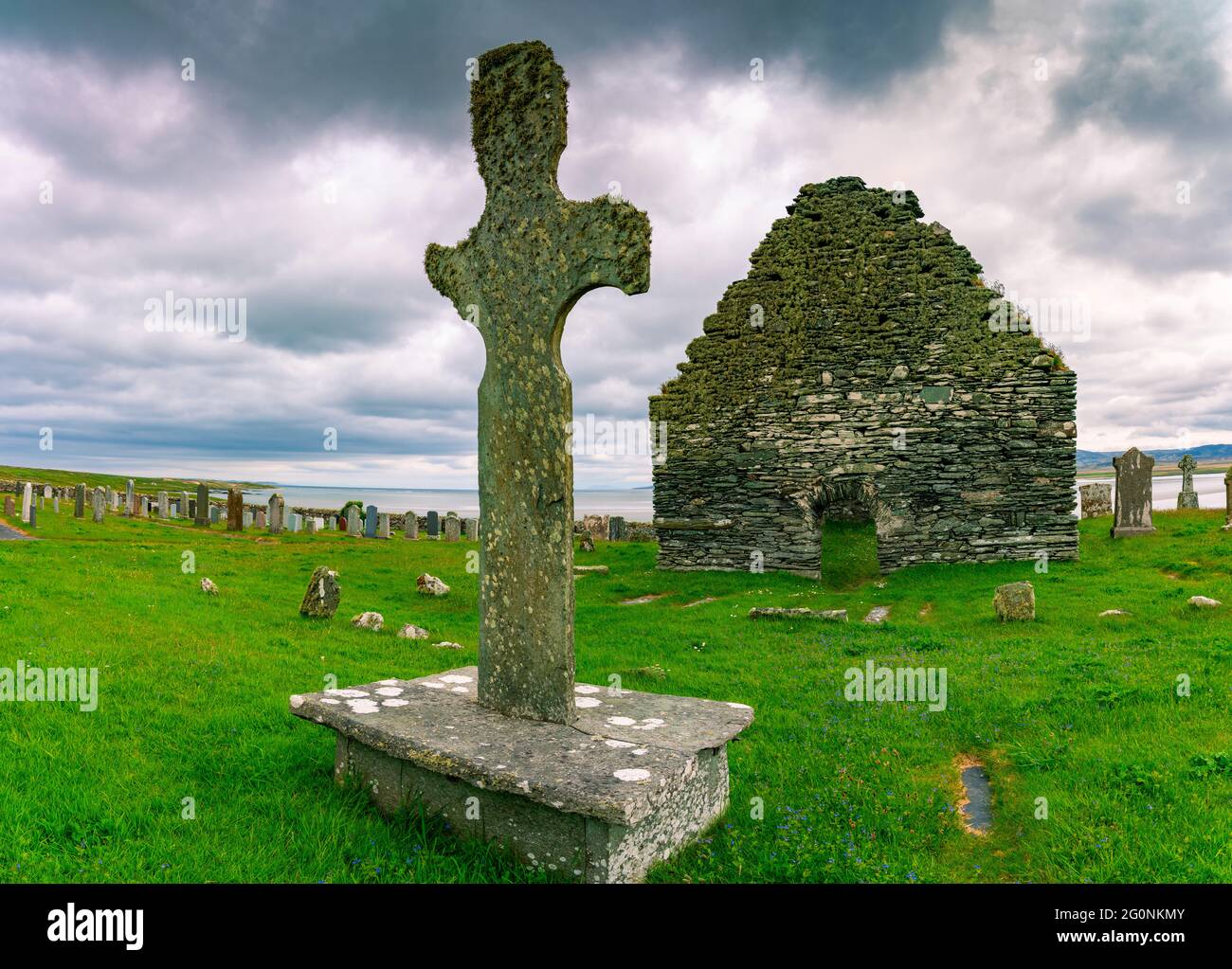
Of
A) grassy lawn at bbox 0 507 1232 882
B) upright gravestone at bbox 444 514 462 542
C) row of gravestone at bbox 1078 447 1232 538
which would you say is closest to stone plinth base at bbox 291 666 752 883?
grassy lawn at bbox 0 507 1232 882

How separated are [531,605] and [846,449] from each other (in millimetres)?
13522

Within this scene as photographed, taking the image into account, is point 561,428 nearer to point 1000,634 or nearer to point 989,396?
point 1000,634

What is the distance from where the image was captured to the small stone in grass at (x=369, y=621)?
32.9 feet

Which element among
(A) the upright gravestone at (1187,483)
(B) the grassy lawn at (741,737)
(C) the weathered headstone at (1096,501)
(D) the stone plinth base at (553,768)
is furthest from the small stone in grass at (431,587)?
(A) the upright gravestone at (1187,483)

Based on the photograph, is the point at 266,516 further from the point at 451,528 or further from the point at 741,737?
the point at 741,737

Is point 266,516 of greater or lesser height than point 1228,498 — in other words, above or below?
below

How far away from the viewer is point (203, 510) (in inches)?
1041

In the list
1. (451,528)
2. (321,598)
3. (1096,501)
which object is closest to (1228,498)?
(1096,501)

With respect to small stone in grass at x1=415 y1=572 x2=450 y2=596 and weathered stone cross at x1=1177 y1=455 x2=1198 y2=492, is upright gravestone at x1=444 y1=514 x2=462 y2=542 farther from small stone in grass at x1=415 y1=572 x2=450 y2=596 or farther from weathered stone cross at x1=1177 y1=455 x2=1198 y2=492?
weathered stone cross at x1=1177 y1=455 x2=1198 y2=492

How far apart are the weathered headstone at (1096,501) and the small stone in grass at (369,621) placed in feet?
74.6

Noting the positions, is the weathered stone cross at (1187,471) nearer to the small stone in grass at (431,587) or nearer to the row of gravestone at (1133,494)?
the row of gravestone at (1133,494)

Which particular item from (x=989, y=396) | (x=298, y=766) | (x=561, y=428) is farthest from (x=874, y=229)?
(x=298, y=766)

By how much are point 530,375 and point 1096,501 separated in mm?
24824
